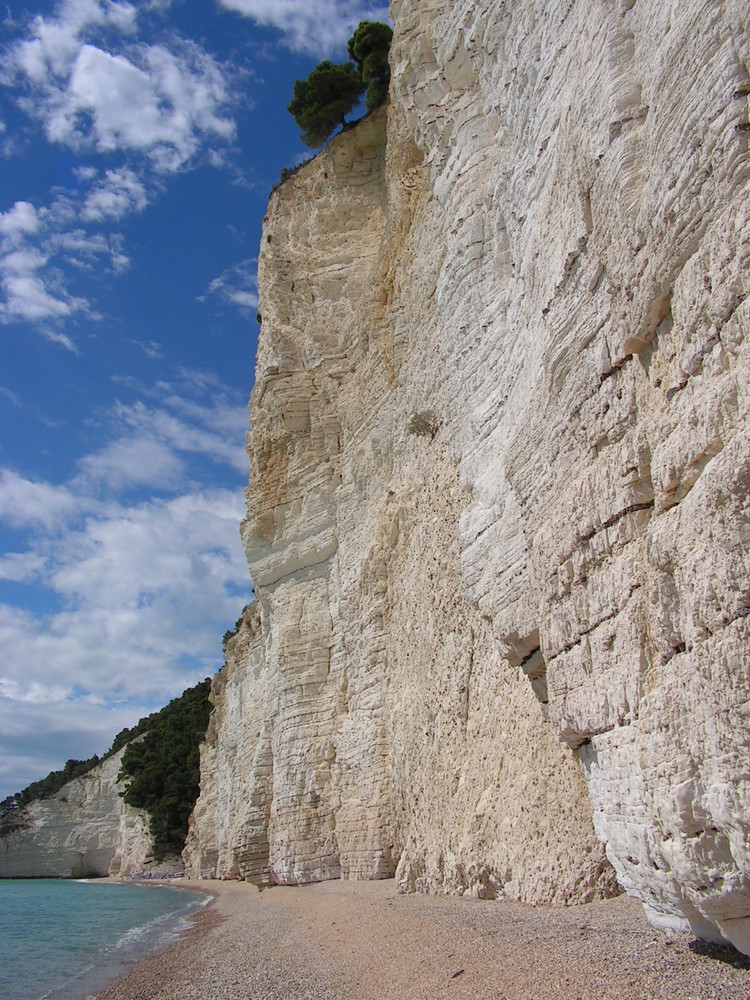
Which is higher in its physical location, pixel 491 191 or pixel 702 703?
pixel 491 191

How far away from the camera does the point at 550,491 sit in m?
5.65

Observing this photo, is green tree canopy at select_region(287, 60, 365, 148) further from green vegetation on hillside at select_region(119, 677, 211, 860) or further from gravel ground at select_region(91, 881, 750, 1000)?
green vegetation on hillside at select_region(119, 677, 211, 860)

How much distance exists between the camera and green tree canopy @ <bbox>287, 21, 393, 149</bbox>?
70.7 feet

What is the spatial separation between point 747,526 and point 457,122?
349 inches

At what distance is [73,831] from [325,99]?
50.0 meters

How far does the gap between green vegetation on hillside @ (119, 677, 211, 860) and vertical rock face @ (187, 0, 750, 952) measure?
25.9 meters

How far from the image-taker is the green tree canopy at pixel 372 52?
69.8 ft

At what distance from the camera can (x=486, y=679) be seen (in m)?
9.34

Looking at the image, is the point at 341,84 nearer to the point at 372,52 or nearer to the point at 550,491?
the point at 372,52

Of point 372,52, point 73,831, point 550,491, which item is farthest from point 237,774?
point 73,831

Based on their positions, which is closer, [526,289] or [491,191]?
[526,289]

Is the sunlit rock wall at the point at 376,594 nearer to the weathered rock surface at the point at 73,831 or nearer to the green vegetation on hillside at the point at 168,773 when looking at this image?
the green vegetation on hillside at the point at 168,773

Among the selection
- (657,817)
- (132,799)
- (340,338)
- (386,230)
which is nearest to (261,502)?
(340,338)

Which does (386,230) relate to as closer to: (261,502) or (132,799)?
(261,502)
